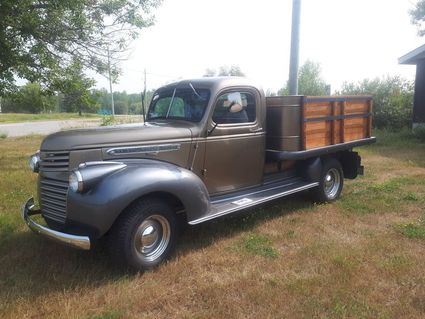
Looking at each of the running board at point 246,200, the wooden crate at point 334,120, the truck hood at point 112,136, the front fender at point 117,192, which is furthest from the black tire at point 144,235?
the wooden crate at point 334,120

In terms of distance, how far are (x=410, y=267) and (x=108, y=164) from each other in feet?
10.4

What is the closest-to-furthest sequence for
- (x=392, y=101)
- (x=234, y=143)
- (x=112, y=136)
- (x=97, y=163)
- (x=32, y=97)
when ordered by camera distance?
(x=97, y=163), (x=112, y=136), (x=234, y=143), (x=32, y=97), (x=392, y=101)

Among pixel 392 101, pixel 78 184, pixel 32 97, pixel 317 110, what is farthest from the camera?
pixel 392 101

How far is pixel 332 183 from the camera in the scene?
6.65 m

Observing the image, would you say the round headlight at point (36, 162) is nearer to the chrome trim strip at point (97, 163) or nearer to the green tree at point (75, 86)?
the chrome trim strip at point (97, 163)

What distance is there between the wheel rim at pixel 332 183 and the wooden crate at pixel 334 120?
1.88ft

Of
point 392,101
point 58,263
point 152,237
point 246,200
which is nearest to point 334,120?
point 246,200

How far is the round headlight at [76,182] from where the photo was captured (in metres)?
3.53

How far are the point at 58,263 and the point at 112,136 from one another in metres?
1.43

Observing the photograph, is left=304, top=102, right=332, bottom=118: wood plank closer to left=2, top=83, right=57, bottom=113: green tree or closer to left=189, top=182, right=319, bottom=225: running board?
left=189, top=182, right=319, bottom=225: running board

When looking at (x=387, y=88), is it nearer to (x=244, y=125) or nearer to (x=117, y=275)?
(x=244, y=125)

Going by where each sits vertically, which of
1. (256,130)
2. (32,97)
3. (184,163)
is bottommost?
(184,163)

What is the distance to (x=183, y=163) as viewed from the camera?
451 centimetres

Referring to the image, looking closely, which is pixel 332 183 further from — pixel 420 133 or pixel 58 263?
pixel 420 133
